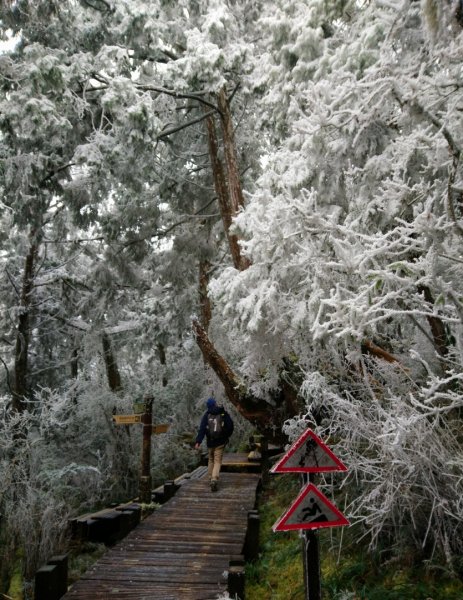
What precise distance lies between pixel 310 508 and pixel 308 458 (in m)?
0.37

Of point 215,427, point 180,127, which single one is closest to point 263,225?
point 215,427

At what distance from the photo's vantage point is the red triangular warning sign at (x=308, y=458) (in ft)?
13.4

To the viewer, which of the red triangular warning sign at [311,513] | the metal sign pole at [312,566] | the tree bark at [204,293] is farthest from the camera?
the tree bark at [204,293]

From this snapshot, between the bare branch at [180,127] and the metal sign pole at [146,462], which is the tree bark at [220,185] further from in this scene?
the metal sign pole at [146,462]

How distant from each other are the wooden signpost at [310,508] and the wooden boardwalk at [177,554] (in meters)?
2.07

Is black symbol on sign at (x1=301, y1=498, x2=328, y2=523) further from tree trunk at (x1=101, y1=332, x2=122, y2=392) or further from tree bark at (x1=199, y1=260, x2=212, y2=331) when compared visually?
tree trunk at (x1=101, y1=332, x2=122, y2=392)

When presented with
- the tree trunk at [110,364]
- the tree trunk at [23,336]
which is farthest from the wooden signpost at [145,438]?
the tree trunk at [110,364]

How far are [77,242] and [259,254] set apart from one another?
10290mm

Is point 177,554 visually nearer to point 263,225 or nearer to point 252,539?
point 252,539

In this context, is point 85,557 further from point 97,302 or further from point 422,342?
point 97,302

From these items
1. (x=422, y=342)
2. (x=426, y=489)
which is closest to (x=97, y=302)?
(x=422, y=342)

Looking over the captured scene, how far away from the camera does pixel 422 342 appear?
7.28m

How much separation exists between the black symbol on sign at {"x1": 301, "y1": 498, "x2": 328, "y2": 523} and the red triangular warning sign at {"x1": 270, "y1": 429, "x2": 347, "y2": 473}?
256mm

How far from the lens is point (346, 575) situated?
18.5 ft
